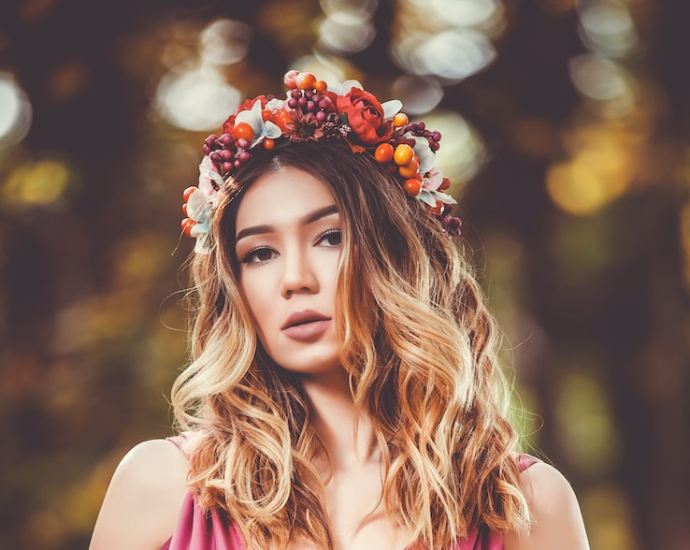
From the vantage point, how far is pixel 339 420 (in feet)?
9.08

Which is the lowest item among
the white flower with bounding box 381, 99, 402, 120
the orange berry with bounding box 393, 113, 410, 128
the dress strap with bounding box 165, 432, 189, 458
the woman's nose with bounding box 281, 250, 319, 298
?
the dress strap with bounding box 165, 432, 189, 458

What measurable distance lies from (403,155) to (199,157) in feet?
11.7

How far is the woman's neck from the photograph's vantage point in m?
2.75

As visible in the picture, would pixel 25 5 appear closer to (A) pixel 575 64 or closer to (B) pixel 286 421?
(B) pixel 286 421

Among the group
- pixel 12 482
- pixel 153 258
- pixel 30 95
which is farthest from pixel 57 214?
pixel 12 482

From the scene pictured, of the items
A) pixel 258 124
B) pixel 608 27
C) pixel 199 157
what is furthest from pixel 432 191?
pixel 608 27

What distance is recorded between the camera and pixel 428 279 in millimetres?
2779

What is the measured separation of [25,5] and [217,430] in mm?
2988

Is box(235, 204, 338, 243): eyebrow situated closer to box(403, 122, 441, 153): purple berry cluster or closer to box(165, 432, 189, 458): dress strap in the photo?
box(403, 122, 441, 153): purple berry cluster

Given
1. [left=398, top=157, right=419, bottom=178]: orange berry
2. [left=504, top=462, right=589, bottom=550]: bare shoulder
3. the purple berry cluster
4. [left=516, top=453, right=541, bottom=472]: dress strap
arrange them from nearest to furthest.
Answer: [left=504, top=462, right=589, bottom=550]: bare shoulder, [left=516, top=453, right=541, bottom=472]: dress strap, [left=398, top=157, right=419, bottom=178]: orange berry, the purple berry cluster

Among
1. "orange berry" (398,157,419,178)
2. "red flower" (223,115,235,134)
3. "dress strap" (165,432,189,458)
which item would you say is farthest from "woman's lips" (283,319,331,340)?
"red flower" (223,115,235,134)

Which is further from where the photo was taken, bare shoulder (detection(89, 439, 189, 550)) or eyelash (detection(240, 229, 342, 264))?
eyelash (detection(240, 229, 342, 264))

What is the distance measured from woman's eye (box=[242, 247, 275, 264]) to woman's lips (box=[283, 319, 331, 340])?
0.24 meters

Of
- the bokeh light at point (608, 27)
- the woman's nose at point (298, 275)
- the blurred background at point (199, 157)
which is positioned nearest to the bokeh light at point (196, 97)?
the blurred background at point (199, 157)
